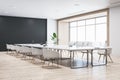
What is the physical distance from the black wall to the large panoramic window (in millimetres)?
2700

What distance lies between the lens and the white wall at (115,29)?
9344 millimetres

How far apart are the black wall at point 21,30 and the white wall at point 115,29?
22.0 ft

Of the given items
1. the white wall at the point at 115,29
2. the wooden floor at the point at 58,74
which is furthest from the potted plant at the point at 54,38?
the wooden floor at the point at 58,74

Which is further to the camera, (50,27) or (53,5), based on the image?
(50,27)

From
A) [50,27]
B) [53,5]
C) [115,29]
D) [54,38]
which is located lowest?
[54,38]

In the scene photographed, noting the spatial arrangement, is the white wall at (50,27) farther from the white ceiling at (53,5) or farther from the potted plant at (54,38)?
the white ceiling at (53,5)

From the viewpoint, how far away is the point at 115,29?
9.50 m

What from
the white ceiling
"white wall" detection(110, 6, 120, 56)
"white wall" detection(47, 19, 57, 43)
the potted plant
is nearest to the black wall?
"white wall" detection(47, 19, 57, 43)

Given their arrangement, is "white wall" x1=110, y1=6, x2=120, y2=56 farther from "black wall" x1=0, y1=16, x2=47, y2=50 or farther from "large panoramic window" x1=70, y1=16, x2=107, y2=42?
"black wall" x1=0, y1=16, x2=47, y2=50

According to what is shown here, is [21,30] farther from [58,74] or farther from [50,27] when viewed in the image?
[58,74]

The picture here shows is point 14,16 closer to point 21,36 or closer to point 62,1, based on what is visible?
point 21,36

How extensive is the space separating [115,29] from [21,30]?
7.69 metres

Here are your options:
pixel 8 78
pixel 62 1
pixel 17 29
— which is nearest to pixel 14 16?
pixel 17 29

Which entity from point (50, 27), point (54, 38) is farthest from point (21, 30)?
point (54, 38)
